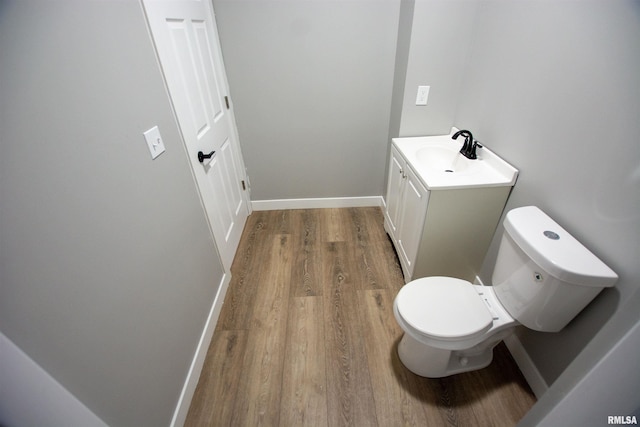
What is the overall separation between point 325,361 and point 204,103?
1.60 m

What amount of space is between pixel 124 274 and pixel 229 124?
59.2 inches

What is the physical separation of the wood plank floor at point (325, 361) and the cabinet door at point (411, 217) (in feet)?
0.79

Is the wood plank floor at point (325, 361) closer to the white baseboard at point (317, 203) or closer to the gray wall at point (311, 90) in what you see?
the white baseboard at point (317, 203)

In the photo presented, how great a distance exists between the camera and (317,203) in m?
2.67

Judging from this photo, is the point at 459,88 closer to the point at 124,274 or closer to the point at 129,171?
the point at 129,171

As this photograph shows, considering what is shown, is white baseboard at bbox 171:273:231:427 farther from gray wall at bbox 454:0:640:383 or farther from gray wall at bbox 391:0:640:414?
gray wall at bbox 454:0:640:383

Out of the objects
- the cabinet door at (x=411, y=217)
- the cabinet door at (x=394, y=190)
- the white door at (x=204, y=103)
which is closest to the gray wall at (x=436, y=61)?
the cabinet door at (x=394, y=190)

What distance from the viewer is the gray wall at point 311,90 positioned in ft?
6.13

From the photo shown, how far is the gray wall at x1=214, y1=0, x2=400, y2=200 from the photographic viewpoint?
1.87 meters

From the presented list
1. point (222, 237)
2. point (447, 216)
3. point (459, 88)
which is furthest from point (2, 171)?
point (459, 88)

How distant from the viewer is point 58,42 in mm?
709

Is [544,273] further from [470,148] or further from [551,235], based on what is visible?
[470,148]

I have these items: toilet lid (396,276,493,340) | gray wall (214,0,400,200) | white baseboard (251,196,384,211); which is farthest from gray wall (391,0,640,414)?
white baseboard (251,196,384,211)

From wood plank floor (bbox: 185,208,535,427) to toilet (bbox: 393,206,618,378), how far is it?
12 cm
